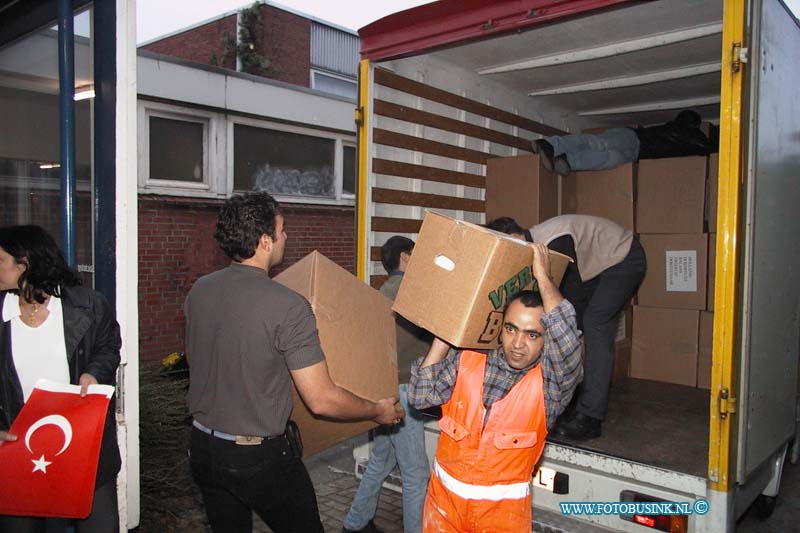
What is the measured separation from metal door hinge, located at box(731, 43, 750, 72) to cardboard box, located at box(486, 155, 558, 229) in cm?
203

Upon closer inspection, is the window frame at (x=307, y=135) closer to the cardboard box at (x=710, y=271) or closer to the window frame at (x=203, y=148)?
the window frame at (x=203, y=148)

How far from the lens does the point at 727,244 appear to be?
2568 mm

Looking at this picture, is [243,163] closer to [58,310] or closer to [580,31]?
[580,31]

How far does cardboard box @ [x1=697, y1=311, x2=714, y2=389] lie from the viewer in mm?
4520

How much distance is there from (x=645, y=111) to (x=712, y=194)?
109 centimetres

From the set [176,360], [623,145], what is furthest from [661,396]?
[176,360]

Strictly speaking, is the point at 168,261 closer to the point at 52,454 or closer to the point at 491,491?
the point at 52,454

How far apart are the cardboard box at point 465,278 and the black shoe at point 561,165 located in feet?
8.35

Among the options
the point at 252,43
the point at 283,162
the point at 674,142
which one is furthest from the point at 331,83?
the point at 674,142

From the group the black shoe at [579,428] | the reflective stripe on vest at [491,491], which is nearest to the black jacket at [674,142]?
the black shoe at [579,428]

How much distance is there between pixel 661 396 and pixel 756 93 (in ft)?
7.37

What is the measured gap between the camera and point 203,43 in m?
12.6

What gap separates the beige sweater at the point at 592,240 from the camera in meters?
3.67

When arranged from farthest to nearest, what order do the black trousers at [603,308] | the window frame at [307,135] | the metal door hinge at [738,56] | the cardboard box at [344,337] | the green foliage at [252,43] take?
1. the green foliage at [252,43]
2. the window frame at [307,135]
3. the black trousers at [603,308]
4. the metal door hinge at [738,56]
5. the cardboard box at [344,337]
